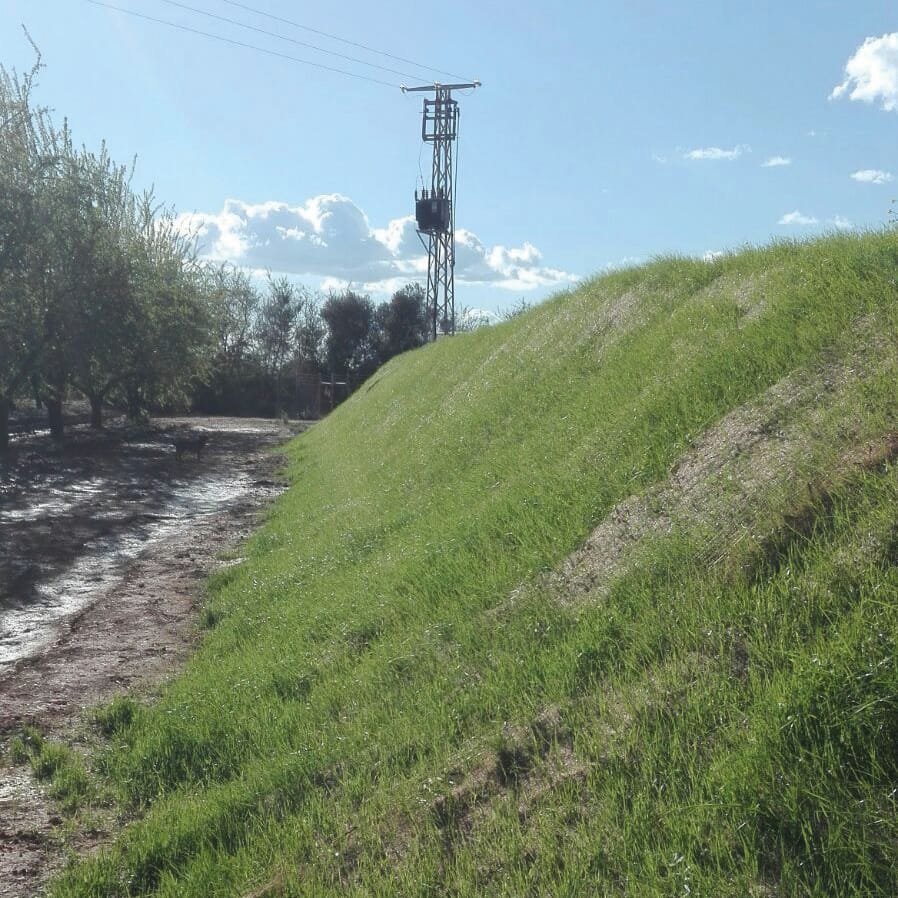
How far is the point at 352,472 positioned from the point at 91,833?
1175cm

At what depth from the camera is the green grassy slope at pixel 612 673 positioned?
334cm

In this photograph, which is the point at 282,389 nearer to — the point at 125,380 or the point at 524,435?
the point at 125,380

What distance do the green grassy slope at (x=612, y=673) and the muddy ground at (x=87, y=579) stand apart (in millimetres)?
509

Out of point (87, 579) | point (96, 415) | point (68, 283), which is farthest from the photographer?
point (96, 415)

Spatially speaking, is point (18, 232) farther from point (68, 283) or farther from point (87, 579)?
point (87, 579)

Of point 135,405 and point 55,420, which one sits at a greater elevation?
point 135,405

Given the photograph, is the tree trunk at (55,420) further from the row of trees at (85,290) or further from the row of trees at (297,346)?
the row of trees at (297,346)

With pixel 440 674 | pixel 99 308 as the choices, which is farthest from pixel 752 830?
pixel 99 308

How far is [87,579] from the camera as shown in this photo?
13.1 m

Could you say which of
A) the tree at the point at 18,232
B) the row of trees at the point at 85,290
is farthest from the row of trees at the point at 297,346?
the tree at the point at 18,232

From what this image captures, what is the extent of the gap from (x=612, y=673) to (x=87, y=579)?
10.4 meters

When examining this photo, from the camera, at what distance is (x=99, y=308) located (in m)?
26.5

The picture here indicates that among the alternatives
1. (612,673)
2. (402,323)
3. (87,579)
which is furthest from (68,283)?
(402,323)

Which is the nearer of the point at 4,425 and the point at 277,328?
the point at 4,425
